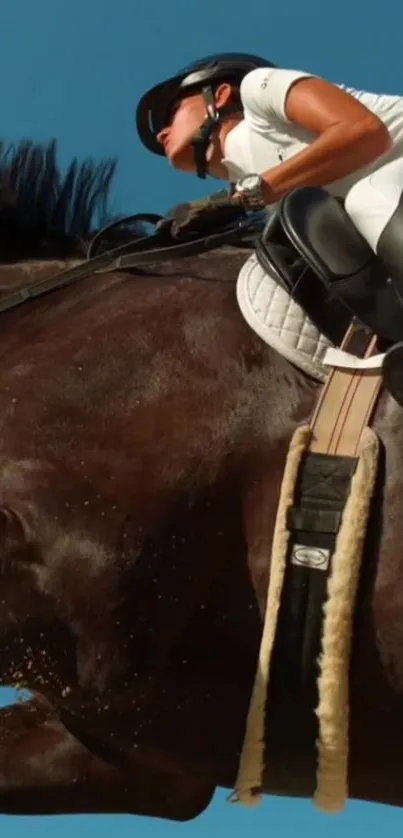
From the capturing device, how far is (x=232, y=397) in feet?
9.98

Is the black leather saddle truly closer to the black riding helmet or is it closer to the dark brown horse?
the dark brown horse

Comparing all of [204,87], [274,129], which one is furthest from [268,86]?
[204,87]

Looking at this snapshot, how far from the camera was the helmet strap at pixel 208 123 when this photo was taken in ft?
12.1

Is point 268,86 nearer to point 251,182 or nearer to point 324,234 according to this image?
point 251,182

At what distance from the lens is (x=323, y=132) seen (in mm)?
3266

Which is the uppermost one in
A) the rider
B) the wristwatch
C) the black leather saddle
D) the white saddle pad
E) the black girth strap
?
the rider

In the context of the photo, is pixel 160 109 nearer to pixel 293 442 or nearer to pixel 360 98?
pixel 360 98

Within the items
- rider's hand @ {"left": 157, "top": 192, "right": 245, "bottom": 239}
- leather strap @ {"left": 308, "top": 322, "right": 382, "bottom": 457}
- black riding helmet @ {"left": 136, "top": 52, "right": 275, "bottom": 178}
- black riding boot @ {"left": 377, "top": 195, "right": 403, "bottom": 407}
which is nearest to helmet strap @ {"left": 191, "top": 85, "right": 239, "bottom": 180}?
black riding helmet @ {"left": 136, "top": 52, "right": 275, "bottom": 178}

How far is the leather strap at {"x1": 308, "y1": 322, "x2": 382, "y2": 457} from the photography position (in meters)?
2.96

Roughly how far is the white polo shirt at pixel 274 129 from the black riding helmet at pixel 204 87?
71 mm

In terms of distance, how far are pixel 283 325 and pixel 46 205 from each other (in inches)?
43.3

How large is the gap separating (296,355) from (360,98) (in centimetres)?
93

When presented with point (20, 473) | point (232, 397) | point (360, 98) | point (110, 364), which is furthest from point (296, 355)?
point (360, 98)

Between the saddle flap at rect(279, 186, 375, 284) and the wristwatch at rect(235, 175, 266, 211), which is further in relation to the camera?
the wristwatch at rect(235, 175, 266, 211)
